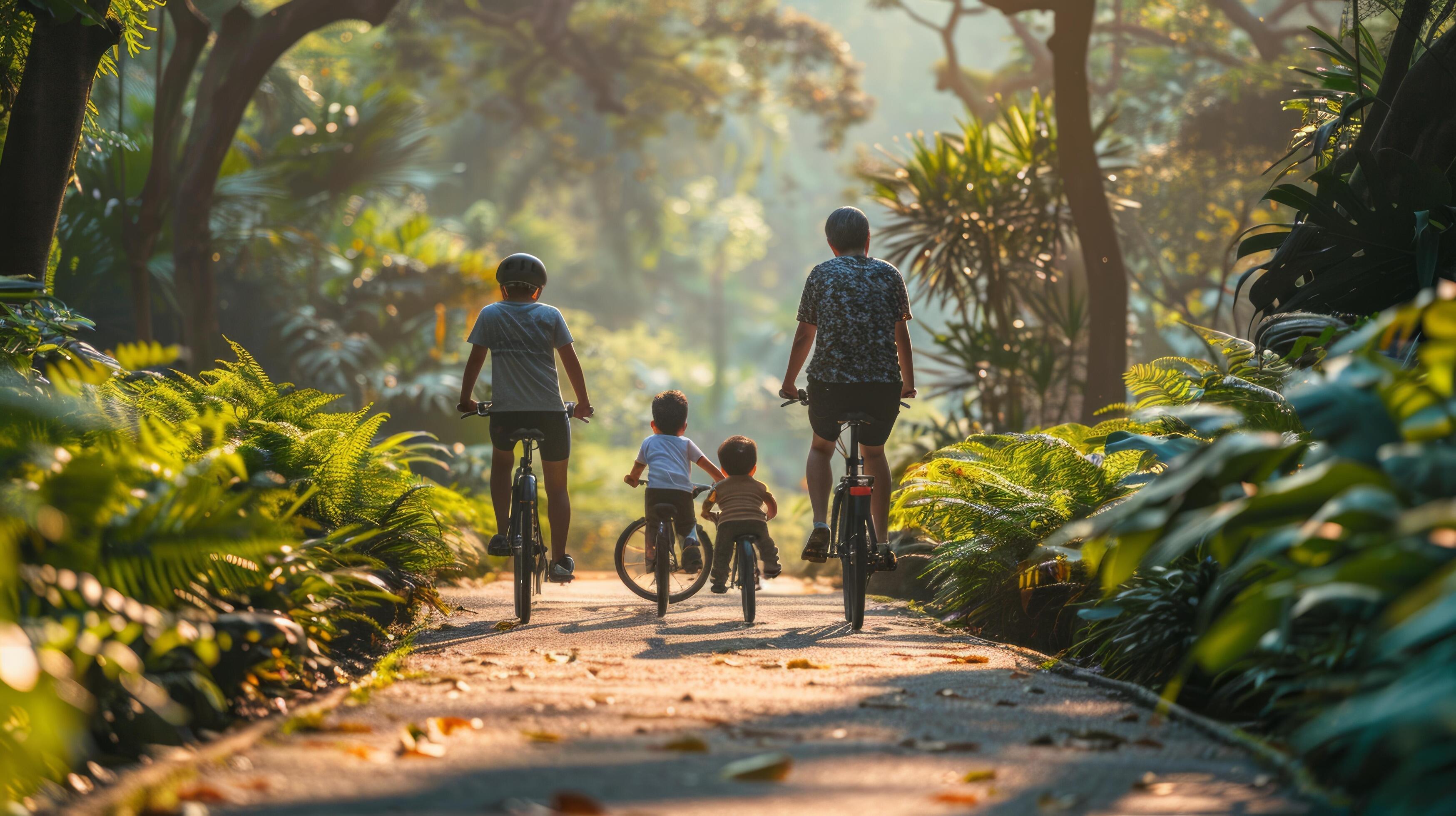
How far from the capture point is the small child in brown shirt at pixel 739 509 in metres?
5.87

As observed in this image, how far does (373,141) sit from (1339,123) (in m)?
11.3

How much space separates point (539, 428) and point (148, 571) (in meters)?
2.88

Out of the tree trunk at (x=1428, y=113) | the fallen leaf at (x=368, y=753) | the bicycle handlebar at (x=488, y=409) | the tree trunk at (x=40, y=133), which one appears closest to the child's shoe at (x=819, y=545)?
the bicycle handlebar at (x=488, y=409)

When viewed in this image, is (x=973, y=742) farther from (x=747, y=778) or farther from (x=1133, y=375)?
(x=1133, y=375)

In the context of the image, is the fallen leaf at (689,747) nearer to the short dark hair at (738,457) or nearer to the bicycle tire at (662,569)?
the bicycle tire at (662,569)

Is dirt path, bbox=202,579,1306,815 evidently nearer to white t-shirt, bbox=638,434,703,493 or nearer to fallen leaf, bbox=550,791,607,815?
fallen leaf, bbox=550,791,607,815

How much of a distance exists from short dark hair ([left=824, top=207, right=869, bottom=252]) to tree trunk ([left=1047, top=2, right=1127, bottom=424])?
3.90 metres

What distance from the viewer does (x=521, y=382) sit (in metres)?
5.39

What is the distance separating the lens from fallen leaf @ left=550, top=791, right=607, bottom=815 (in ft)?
6.49

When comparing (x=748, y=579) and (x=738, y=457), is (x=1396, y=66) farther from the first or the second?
(x=748, y=579)

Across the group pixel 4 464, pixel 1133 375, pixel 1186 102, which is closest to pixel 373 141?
pixel 1133 375

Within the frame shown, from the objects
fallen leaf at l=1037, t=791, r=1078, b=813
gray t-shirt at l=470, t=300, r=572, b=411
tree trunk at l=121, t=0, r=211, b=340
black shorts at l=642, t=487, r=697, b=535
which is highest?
tree trunk at l=121, t=0, r=211, b=340

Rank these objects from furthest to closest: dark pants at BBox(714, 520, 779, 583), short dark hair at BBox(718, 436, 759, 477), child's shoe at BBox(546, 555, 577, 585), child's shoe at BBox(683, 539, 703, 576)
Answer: child's shoe at BBox(683, 539, 703, 576)
short dark hair at BBox(718, 436, 759, 477)
dark pants at BBox(714, 520, 779, 583)
child's shoe at BBox(546, 555, 577, 585)

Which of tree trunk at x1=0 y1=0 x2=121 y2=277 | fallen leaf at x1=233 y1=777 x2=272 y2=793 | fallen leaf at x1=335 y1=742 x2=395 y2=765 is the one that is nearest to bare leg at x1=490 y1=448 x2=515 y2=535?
tree trunk at x1=0 y1=0 x2=121 y2=277
